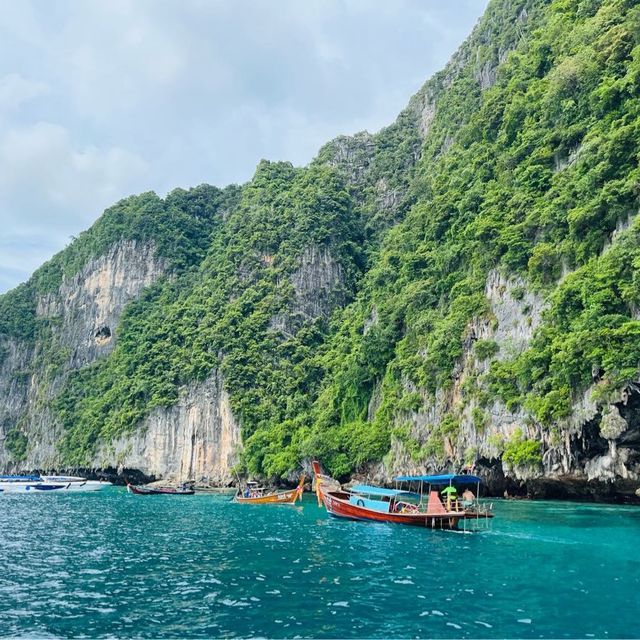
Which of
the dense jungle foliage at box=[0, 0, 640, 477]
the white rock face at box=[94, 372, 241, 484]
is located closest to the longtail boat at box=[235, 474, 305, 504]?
the dense jungle foliage at box=[0, 0, 640, 477]

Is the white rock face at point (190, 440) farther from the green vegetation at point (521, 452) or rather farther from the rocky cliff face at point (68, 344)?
the green vegetation at point (521, 452)

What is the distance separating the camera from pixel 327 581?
14773mm

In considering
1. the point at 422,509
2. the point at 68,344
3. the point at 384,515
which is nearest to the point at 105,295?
the point at 68,344

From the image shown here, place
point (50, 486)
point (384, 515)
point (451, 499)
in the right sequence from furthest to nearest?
1. point (50, 486)
2. point (384, 515)
3. point (451, 499)

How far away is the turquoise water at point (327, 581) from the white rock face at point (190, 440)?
1605 inches

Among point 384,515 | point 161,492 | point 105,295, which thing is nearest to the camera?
point 384,515

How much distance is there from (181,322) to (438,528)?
6332 centimetres

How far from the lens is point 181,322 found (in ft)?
272

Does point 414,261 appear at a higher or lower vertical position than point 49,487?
higher

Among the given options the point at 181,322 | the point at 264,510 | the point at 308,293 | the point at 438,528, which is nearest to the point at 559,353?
the point at 438,528

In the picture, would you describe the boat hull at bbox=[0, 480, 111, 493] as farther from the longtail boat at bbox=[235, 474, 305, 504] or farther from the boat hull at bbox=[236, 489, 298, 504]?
the boat hull at bbox=[236, 489, 298, 504]

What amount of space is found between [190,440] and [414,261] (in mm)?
34719

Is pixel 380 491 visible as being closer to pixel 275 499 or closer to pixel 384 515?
pixel 384 515

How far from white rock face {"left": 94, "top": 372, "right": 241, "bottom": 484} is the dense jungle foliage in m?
2.00
